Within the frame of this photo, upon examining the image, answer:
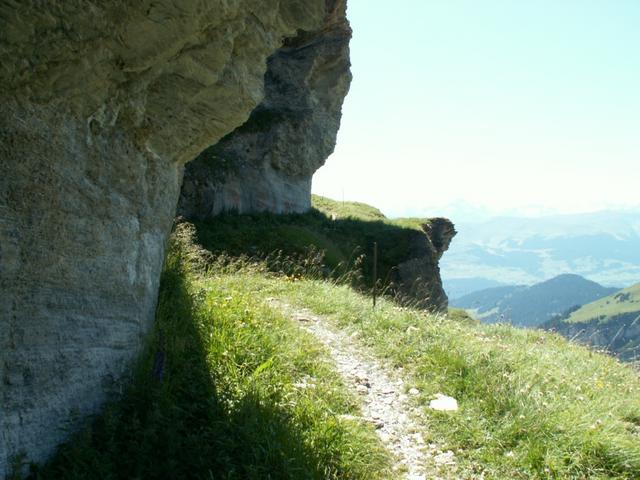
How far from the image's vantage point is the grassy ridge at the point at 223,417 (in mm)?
4812

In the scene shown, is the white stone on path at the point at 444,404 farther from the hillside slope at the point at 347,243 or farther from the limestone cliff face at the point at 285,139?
the limestone cliff face at the point at 285,139

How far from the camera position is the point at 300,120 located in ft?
99.4

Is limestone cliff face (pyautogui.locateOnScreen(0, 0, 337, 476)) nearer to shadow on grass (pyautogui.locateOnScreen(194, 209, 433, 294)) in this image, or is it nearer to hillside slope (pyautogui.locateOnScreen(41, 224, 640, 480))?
hillside slope (pyautogui.locateOnScreen(41, 224, 640, 480))

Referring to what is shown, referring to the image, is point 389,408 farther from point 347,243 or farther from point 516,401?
point 347,243

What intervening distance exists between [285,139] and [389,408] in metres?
23.9

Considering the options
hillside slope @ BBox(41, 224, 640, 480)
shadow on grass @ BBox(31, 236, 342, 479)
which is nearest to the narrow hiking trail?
hillside slope @ BBox(41, 224, 640, 480)

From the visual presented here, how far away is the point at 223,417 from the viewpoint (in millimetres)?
5504

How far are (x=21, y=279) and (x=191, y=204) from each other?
687 inches

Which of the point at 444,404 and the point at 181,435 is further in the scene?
the point at 444,404

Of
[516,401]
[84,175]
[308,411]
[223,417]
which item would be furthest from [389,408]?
[84,175]

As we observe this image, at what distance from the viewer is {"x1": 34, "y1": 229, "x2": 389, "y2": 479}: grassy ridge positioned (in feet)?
15.8

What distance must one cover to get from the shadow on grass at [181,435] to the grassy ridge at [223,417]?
0.01m

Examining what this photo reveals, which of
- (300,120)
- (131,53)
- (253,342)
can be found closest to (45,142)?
(131,53)

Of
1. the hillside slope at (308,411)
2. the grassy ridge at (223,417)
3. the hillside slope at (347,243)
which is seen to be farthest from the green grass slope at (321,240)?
the grassy ridge at (223,417)
